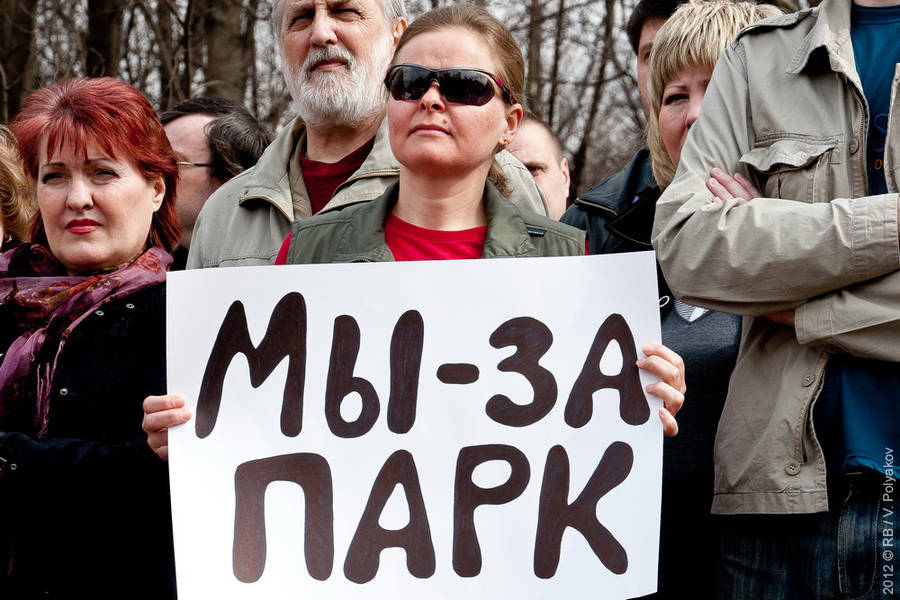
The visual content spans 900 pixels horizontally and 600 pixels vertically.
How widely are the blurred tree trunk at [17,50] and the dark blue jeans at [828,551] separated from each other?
789cm

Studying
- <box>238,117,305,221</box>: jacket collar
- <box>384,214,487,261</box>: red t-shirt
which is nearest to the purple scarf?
<box>238,117,305,221</box>: jacket collar

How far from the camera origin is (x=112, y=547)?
8.03 feet

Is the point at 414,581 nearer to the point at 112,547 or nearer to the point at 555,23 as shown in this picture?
the point at 112,547

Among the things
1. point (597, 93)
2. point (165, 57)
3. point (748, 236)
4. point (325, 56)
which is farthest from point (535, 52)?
point (748, 236)

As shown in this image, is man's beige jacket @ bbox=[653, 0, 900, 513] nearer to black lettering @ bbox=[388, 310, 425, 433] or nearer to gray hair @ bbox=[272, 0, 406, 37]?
black lettering @ bbox=[388, 310, 425, 433]

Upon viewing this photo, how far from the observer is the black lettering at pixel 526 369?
218 cm

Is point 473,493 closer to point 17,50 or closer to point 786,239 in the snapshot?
point 786,239

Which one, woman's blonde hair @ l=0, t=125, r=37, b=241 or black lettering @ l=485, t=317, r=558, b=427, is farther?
woman's blonde hair @ l=0, t=125, r=37, b=241

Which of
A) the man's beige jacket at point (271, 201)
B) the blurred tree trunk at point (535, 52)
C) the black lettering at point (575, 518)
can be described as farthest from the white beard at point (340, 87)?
the blurred tree trunk at point (535, 52)

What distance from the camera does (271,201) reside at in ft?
10.3

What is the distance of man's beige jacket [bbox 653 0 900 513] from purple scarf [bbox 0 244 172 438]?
4.07ft

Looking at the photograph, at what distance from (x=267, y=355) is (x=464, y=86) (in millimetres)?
730

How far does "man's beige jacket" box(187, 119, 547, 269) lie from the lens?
10.1 ft

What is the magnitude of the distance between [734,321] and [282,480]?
118 cm
